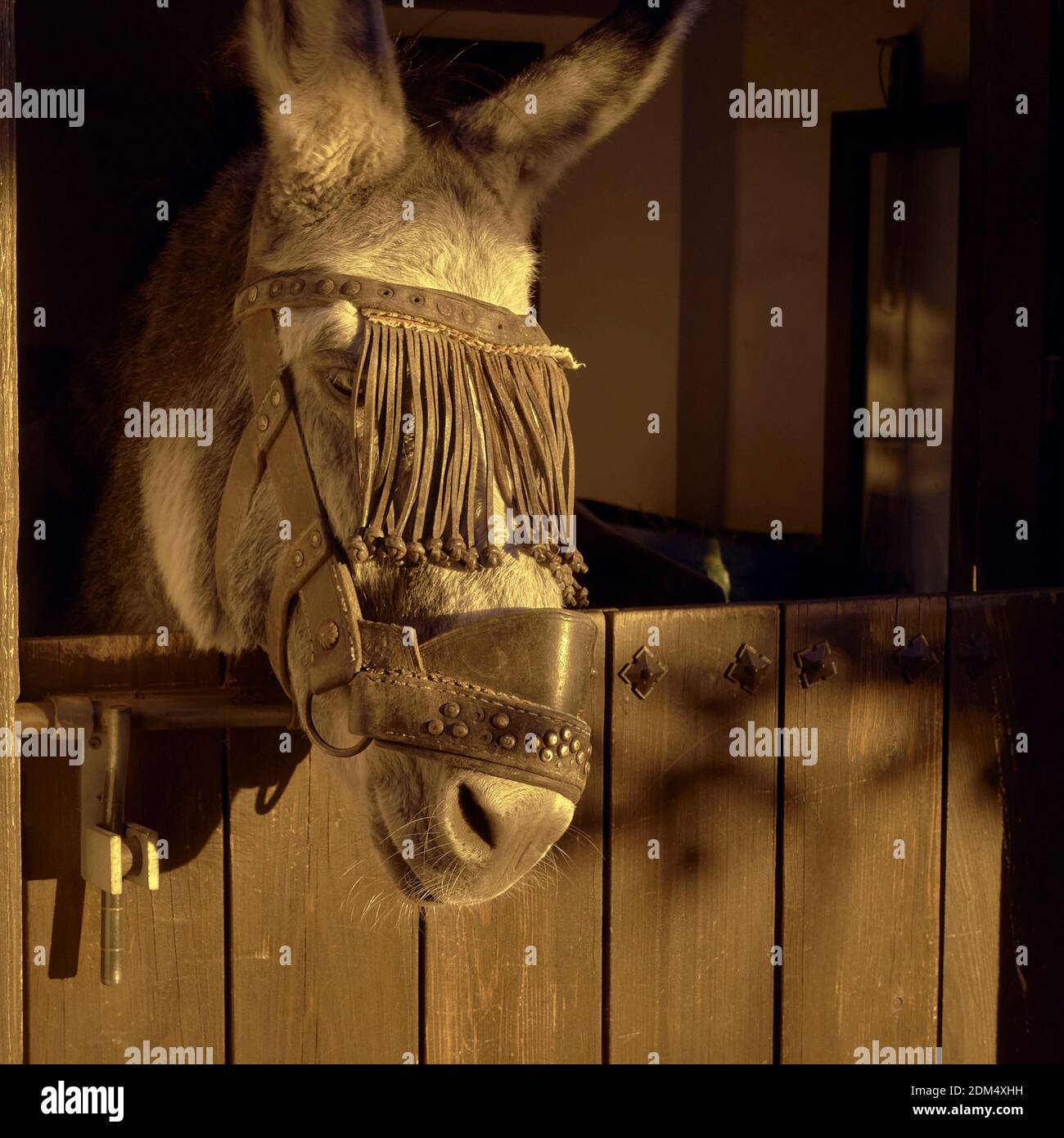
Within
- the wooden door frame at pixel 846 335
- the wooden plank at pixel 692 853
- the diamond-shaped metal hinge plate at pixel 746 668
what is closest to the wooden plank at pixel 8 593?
the wooden plank at pixel 692 853

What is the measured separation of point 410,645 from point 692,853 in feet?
3.46

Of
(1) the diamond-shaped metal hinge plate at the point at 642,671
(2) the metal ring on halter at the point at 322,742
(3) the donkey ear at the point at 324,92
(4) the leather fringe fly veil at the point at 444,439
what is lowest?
(2) the metal ring on halter at the point at 322,742

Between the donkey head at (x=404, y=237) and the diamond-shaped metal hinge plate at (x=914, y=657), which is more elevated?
the donkey head at (x=404, y=237)

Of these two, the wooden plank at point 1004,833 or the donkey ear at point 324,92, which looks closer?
the donkey ear at point 324,92

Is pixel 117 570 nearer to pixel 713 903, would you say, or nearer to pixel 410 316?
pixel 410 316

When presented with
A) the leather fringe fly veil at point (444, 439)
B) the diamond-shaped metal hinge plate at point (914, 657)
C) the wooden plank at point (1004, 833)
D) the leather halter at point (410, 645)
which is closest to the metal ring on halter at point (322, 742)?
the leather halter at point (410, 645)

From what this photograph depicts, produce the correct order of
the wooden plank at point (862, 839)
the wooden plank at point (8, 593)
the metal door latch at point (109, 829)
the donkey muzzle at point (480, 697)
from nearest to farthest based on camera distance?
the donkey muzzle at point (480, 697), the wooden plank at point (8, 593), the metal door latch at point (109, 829), the wooden plank at point (862, 839)

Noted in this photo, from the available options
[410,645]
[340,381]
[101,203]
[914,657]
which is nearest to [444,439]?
[340,381]

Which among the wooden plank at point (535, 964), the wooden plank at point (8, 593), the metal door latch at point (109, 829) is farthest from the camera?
the wooden plank at point (535, 964)

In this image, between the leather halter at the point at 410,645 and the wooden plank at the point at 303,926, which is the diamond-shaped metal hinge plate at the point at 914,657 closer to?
the leather halter at the point at 410,645

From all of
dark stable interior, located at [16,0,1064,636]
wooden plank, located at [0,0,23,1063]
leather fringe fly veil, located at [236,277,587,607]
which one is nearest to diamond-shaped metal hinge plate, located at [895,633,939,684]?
dark stable interior, located at [16,0,1064,636]

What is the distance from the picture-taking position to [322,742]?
193cm

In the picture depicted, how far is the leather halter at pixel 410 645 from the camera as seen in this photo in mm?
1812

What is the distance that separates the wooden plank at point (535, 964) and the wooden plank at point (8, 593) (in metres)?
0.79
